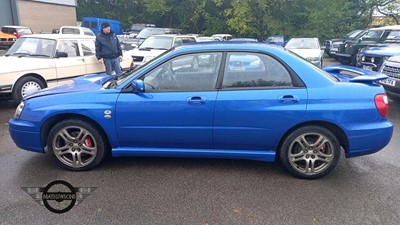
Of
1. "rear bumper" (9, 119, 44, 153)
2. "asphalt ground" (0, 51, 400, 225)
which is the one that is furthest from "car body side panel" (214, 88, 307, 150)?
"rear bumper" (9, 119, 44, 153)

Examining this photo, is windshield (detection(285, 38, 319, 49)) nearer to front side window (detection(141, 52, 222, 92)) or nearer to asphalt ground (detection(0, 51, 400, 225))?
asphalt ground (detection(0, 51, 400, 225))

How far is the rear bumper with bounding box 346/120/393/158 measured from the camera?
330cm

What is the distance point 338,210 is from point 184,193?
1480 millimetres

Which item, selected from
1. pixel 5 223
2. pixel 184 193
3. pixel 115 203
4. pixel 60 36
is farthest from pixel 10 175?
pixel 60 36

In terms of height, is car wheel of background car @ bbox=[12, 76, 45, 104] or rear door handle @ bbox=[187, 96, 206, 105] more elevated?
rear door handle @ bbox=[187, 96, 206, 105]

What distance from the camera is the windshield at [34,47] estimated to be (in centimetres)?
698

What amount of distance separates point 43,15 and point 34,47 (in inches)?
1113

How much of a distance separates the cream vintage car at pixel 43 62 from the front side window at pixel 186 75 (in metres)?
4.31

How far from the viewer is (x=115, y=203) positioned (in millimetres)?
2980

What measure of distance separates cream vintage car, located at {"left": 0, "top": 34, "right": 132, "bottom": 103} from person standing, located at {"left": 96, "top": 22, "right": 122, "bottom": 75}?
563mm

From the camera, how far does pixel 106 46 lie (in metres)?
7.25

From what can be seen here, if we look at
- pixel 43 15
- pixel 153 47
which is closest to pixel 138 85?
pixel 153 47

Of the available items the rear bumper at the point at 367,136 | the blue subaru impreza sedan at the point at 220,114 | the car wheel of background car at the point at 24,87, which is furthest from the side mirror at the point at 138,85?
the car wheel of background car at the point at 24,87

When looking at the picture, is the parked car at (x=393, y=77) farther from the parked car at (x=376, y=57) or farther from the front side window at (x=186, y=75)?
the front side window at (x=186, y=75)
